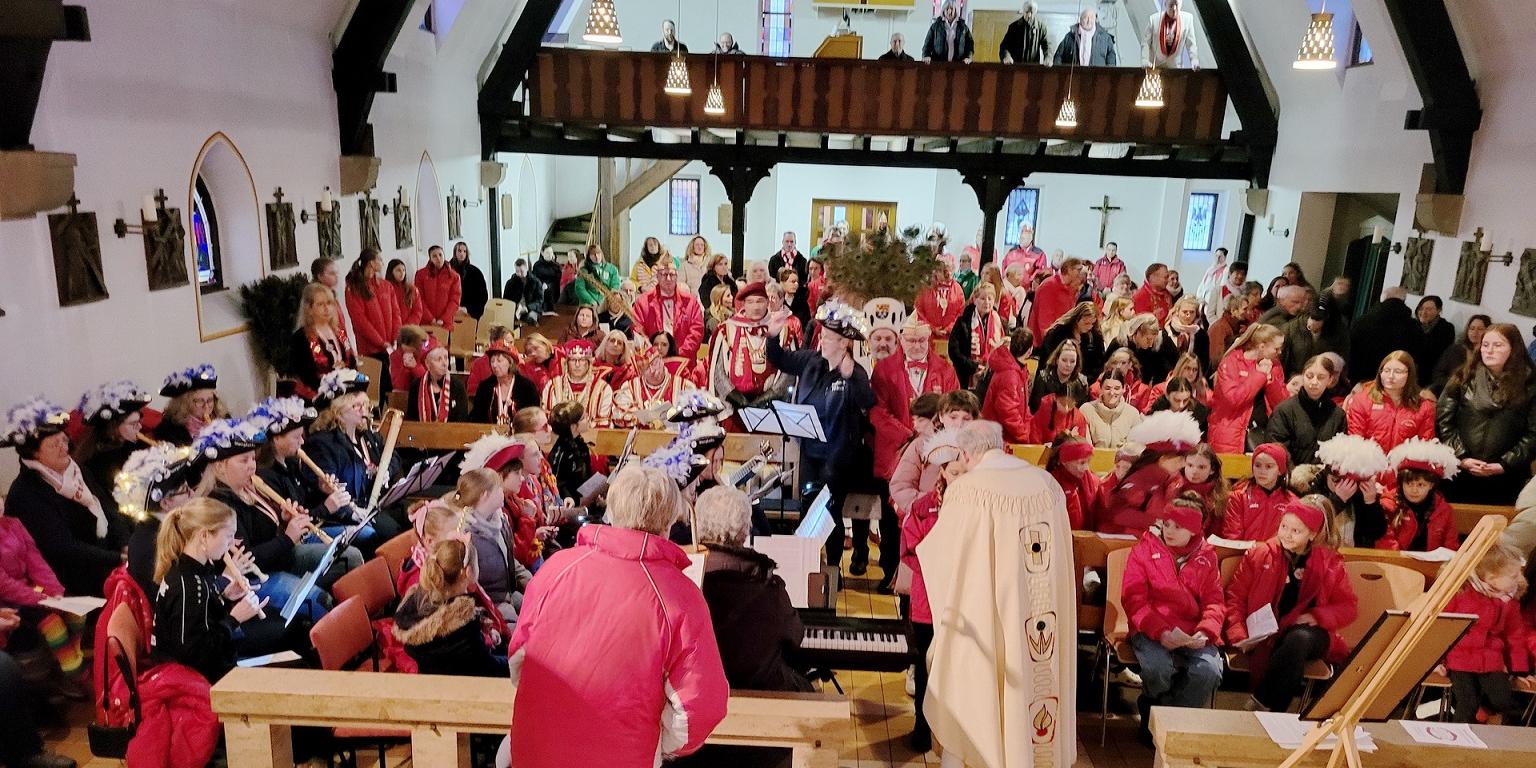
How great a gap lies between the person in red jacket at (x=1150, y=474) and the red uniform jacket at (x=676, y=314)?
4791mm

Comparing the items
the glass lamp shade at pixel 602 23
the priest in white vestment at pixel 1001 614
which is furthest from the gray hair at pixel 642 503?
Result: the glass lamp shade at pixel 602 23

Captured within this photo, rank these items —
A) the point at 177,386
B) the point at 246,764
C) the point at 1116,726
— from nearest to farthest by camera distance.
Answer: the point at 246,764 < the point at 1116,726 < the point at 177,386

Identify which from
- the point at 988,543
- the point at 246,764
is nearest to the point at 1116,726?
the point at 988,543

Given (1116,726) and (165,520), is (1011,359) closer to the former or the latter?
(1116,726)

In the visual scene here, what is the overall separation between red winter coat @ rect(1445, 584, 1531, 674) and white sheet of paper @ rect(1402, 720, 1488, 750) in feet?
5.88

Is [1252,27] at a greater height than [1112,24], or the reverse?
[1112,24]

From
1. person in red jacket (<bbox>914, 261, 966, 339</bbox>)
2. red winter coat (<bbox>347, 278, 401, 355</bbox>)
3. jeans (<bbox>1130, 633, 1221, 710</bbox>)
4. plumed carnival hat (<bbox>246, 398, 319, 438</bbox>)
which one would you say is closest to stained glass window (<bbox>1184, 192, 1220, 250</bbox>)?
person in red jacket (<bbox>914, 261, 966, 339</bbox>)

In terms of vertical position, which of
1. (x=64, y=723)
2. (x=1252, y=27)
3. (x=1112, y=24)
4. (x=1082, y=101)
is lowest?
(x=64, y=723)

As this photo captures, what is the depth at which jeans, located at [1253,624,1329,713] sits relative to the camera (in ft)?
14.4

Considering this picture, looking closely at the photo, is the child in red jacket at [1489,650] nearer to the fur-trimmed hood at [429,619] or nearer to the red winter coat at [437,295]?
the fur-trimmed hood at [429,619]

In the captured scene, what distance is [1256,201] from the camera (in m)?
13.1

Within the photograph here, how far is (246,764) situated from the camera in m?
2.87

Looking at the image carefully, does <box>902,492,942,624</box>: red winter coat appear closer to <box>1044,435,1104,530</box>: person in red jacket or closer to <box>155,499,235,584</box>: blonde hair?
<box>1044,435,1104,530</box>: person in red jacket

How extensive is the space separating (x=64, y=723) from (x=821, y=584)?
3652 mm
